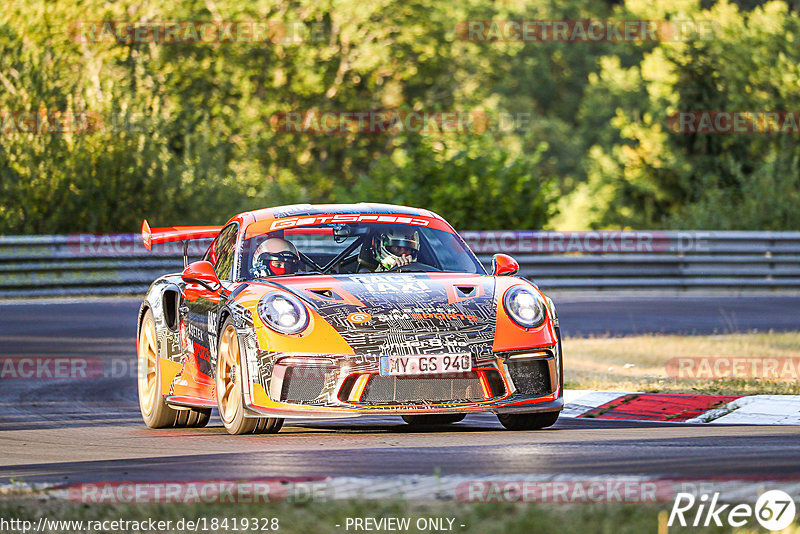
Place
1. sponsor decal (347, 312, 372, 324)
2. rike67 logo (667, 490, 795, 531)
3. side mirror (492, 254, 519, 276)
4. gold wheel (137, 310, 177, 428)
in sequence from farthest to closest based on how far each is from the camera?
gold wheel (137, 310, 177, 428), side mirror (492, 254, 519, 276), sponsor decal (347, 312, 372, 324), rike67 logo (667, 490, 795, 531)

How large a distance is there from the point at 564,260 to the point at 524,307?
14.7 m

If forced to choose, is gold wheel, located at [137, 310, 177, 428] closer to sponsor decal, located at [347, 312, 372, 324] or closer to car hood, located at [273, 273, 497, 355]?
car hood, located at [273, 273, 497, 355]

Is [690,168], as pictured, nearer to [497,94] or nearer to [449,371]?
[497,94]

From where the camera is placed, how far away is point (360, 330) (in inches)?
335

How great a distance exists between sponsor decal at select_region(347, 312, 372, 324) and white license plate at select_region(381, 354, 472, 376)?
249 millimetres

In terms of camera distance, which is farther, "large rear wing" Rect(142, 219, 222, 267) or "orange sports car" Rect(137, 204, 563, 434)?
"large rear wing" Rect(142, 219, 222, 267)

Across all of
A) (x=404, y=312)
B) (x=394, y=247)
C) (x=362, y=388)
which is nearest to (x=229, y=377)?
(x=362, y=388)

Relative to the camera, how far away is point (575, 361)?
1407 centimetres

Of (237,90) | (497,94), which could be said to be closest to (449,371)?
(237,90)

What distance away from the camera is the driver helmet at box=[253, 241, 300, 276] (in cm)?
950

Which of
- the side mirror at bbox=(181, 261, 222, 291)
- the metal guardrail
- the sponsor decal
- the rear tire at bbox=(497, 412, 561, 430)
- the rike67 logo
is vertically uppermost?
the side mirror at bbox=(181, 261, 222, 291)

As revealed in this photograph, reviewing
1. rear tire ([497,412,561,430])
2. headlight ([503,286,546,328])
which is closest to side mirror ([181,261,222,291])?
headlight ([503,286,546,328])

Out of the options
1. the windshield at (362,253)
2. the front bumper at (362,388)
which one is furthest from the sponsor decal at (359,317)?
the windshield at (362,253)

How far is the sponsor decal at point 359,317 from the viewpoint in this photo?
8.55m
